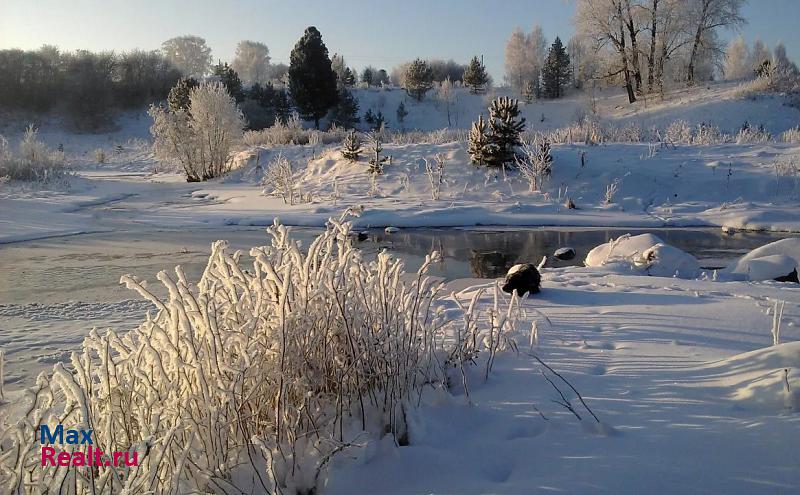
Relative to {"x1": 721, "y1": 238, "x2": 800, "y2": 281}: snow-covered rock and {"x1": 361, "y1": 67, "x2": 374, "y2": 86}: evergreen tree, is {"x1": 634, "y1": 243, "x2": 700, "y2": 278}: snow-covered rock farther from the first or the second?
{"x1": 361, "y1": 67, "x2": 374, "y2": 86}: evergreen tree

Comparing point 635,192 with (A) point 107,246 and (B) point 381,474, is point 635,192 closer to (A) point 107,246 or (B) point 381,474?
(A) point 107,246

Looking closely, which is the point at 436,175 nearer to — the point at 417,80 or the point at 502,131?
the point at 502,131

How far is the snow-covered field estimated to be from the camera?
7.05 ft

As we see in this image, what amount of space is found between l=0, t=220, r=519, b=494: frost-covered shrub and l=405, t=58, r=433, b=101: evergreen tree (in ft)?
145

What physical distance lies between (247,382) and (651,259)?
20.5ft

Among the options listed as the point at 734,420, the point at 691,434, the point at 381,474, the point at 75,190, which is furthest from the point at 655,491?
the point at 75,190

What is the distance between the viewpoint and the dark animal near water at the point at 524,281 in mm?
5805

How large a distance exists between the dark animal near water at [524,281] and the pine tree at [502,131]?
10991 mm

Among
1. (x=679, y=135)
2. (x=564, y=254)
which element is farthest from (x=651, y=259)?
(x=679, y=135)

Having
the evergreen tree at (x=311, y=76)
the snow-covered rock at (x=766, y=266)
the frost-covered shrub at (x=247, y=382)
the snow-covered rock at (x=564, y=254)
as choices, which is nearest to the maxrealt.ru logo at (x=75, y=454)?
the frost-covered shrub at (x=247, y=382)

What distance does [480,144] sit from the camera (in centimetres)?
1655

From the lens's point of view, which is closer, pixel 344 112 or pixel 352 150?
pixel 352 150

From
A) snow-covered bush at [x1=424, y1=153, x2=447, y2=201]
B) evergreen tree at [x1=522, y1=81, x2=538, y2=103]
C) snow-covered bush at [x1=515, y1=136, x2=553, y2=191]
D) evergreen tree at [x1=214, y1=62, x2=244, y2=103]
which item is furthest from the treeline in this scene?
snow-covered bush at [x1=515, y1=136, x2=553, y2=191]

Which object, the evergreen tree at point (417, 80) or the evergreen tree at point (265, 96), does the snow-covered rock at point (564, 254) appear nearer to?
the evergreen tree at point (265, 96)
